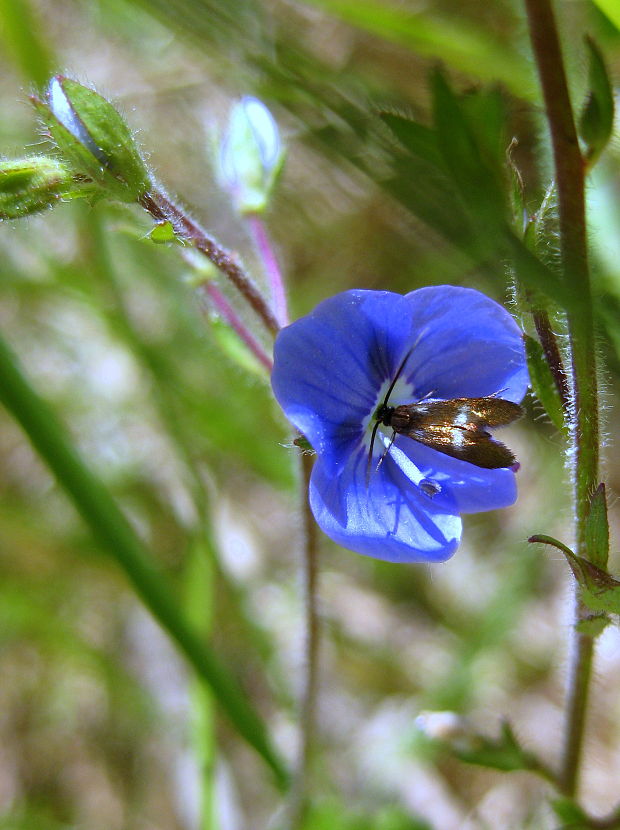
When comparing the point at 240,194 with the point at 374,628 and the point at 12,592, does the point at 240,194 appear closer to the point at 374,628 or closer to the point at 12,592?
the point at 12,592

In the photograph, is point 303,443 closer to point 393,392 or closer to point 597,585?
point 393,392

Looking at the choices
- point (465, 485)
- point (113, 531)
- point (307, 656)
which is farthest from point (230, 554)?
point (465, 485)

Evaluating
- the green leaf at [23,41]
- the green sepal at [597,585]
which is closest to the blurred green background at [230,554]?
the green leaf at [23,41]

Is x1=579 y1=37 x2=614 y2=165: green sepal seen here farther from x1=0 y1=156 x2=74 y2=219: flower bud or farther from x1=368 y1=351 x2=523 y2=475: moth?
x1=0 y1=156 x2=74 y2=219: flower bud

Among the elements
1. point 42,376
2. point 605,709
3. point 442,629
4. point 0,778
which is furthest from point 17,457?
point 605,709

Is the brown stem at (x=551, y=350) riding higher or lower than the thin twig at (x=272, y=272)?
lower

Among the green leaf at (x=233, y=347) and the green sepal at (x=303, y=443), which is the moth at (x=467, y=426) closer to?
the green sepal at (x=303, y=443)

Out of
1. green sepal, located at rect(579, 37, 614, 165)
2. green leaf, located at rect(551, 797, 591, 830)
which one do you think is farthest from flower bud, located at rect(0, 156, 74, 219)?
green leaf, located at rect(551, 797, 591, 830)
